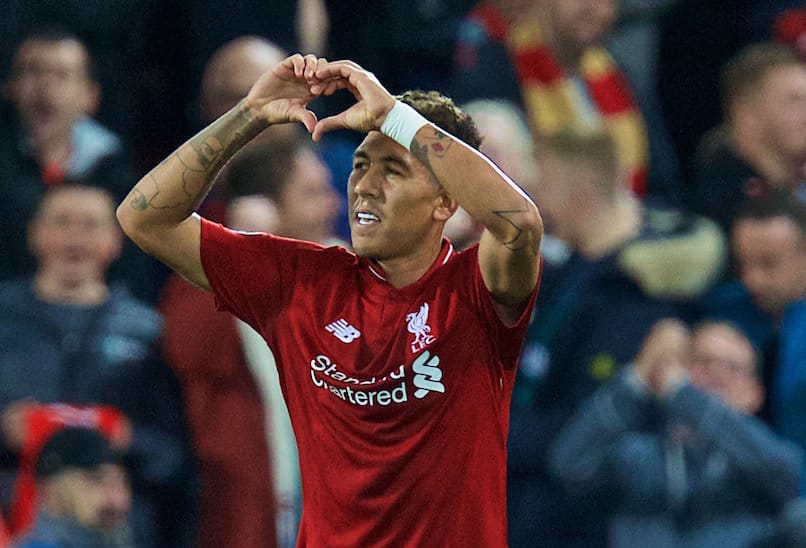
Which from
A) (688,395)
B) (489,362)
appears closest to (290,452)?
(688,395)

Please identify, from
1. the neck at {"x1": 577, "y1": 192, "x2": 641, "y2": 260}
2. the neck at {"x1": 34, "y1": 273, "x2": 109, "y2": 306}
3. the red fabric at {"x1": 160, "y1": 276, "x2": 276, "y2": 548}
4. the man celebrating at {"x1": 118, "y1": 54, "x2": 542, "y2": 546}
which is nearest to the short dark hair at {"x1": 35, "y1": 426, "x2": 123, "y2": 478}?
the red fabric at {"x1": 160, "y1": 276, "x2": 276, "y2": 548}

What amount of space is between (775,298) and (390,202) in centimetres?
284

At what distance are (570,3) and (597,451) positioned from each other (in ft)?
6.22

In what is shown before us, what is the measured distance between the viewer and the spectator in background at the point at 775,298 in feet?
18.3

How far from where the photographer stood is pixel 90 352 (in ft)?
17.7

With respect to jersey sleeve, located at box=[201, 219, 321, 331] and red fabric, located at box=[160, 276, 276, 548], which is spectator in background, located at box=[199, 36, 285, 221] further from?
jersey sleeve, located at box=[201, 219, 321, 331]

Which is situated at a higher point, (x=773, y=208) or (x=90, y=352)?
(x=773, y=208)

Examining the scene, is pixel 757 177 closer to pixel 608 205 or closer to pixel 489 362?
pixel 608 205

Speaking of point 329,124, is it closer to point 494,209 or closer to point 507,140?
point 494,209

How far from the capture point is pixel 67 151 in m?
5.78

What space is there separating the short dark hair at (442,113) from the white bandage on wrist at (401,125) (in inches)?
7.4

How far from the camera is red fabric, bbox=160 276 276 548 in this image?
5.42 metres

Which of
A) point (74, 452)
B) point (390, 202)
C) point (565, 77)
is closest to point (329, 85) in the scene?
point (390, 202)

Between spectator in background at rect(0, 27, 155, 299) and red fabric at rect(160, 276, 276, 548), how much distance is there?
1.02 feet
